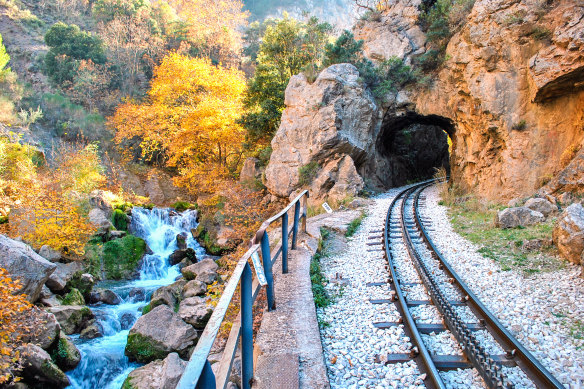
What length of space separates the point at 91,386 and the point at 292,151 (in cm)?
1207

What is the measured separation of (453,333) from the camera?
4.12 metres

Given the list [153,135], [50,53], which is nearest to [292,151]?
[153,135]

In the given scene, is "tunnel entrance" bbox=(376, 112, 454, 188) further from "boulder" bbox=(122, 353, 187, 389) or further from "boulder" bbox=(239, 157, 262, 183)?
"boulder" bbox=(122, 353, 187, 389)

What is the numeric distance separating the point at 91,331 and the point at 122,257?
5.00m

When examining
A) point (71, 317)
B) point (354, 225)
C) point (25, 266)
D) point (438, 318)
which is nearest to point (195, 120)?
point (354, 225)

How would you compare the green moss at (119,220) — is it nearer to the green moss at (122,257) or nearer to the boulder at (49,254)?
the green moss at (122,257)

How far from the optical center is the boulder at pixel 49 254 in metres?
10.4

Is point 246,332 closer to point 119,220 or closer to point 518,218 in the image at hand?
point 518,218

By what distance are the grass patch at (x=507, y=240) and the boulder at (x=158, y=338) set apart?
21.2 ft

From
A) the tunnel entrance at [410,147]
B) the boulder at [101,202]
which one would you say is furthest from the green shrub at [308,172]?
the boulder at [101,202]

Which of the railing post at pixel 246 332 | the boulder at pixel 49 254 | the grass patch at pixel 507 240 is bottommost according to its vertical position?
the boulder at pixel 49 254

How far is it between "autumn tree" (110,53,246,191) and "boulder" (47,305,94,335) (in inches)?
401

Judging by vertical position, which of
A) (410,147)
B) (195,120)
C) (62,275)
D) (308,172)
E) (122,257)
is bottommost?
(122,257)

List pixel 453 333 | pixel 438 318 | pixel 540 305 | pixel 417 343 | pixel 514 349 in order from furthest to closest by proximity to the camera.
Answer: pixel 540 305, pixel 438 318, pixel 453 333, pixel 417 343, pixel 514 349
